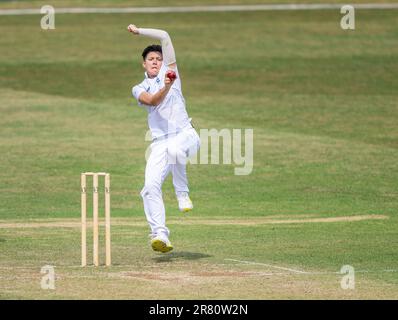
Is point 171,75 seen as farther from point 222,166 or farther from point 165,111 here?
point 222,166

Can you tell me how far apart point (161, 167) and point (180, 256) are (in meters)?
1.09

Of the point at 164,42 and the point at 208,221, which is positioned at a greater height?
the point at 164,42

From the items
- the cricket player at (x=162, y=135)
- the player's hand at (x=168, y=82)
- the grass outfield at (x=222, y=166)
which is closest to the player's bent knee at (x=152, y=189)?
the cricket player at (x=162, y=135)

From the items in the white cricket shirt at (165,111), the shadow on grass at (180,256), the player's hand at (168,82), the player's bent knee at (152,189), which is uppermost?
the player's hand at (168,82)

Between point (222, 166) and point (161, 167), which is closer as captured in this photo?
point (161, 167)

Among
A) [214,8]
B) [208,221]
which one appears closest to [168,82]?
[208,221]

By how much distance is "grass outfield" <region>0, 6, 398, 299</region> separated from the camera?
12.0m

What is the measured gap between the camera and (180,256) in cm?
1316

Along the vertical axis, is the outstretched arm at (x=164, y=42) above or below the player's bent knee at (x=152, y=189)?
above

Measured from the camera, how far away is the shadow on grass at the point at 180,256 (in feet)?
42.3

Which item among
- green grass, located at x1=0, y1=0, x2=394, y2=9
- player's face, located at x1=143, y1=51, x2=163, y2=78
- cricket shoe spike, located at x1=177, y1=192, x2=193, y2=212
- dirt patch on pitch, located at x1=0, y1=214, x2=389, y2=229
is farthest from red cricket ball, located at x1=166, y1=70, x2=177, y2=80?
green grass, located at x1=0, y1=0, x2=394, y2=9

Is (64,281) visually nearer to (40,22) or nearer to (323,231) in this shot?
(323,231)

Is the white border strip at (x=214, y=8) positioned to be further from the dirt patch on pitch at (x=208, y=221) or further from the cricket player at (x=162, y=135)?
the cricket player at (x=162, y=135)

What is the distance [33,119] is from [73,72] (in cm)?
529
